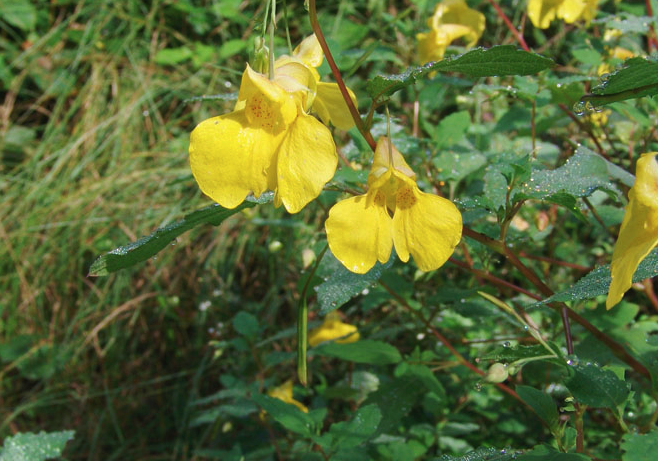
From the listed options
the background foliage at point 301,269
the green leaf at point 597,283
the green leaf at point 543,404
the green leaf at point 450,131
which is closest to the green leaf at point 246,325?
the background foliage at point 301,269

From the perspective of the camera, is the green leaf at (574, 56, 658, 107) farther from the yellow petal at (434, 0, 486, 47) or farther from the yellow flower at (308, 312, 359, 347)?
the yellow flower at (308, 312, 359, 347)

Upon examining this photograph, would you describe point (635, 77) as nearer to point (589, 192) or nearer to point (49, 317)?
point (589, 192)

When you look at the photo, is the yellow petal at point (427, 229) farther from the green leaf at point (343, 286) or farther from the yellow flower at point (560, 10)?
the yellow flower at point (560, 10)

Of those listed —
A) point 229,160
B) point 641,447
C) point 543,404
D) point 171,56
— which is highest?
point 229,160

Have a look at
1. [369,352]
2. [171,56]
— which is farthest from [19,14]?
[369,352]

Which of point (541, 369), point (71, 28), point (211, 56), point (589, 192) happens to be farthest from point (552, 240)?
point (71, 28)

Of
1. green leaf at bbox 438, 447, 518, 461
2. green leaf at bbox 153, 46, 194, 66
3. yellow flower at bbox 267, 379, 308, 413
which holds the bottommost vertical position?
yellow flower at bbox 267, 379, 308, 413

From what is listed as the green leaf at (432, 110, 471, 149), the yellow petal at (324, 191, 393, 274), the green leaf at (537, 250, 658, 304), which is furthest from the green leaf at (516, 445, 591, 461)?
the green leaf at (432, 110, 471, 149)

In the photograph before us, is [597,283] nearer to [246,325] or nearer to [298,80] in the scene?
[298,80]
